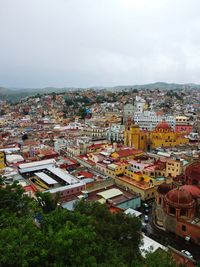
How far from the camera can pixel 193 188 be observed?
24812mm

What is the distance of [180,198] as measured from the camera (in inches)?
905

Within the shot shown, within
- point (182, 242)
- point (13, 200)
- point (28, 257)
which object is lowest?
point (182, 242)

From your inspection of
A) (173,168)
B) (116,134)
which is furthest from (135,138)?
(173,168)

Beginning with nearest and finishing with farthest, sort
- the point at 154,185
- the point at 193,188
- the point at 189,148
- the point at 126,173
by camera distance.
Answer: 1. the point at 193,188
2. the point at 154,185
3. the point at 126,173
4. the point at 189,148

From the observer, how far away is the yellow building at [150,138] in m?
50.0

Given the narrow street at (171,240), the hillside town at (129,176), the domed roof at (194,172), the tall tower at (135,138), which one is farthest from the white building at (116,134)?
the narrow street at (171,240)

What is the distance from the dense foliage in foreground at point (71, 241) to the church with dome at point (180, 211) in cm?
856

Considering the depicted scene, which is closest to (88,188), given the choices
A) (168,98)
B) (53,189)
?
(53,189)

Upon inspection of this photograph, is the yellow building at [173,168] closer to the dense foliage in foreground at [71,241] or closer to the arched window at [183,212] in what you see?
the arched window at [183,212]

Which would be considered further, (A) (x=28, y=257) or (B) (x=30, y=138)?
(B) (x=30, y=138)

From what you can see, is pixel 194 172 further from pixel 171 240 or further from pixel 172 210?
pixel 171 240

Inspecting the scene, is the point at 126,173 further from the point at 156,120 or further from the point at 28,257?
the point at 156,120

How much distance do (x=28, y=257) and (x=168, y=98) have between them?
123271 mm

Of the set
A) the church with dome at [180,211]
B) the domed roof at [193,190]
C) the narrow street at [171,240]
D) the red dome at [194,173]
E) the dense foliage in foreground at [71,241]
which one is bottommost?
the narrow street at [171,240]
